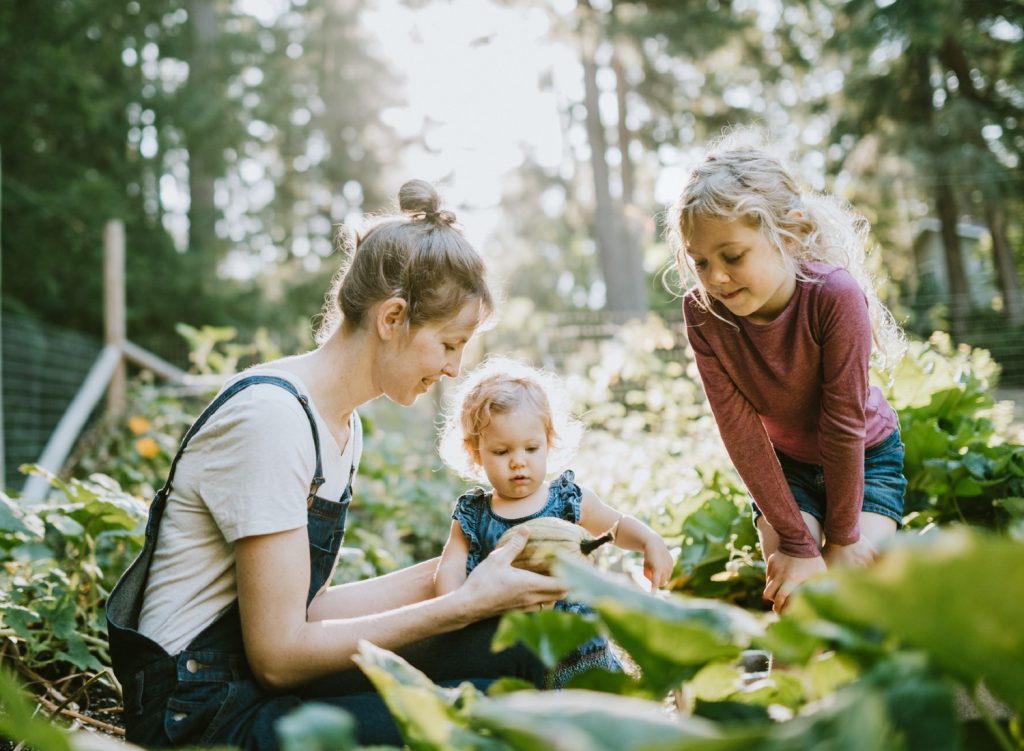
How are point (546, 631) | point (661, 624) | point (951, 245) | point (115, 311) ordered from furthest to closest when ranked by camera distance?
point (951, 245)
point (115, 311)
point (546, 631)
point (661, 624)

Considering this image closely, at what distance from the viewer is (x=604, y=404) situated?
18.3 feet

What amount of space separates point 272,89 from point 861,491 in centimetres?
1503

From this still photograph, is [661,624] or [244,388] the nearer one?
[661,624]

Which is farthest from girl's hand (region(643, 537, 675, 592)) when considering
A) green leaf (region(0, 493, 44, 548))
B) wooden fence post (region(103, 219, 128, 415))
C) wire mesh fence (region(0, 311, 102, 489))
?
wire mesh fence (region(0, 311, 102, 489))

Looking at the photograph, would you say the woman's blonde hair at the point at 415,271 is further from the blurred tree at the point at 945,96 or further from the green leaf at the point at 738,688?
the blurred tree at the point at 945,96

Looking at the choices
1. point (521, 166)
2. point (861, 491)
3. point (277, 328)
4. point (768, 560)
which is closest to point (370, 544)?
point (768, 560)

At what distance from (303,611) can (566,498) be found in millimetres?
739

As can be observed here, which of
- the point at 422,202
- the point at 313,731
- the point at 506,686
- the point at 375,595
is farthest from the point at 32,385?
the point at 313,731

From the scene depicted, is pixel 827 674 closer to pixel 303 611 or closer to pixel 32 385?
pixel 303 611

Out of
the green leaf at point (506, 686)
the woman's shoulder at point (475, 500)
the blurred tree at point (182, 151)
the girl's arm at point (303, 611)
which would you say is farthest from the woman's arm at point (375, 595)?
the blurred tree at point (182, 151)

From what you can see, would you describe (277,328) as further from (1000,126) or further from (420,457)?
(1000,126)

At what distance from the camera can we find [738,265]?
215cm

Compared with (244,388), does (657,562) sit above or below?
below

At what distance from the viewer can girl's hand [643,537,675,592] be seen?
1905mm
